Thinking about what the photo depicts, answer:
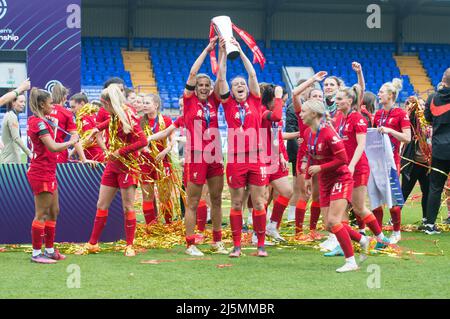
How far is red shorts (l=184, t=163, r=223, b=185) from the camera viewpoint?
8531mm

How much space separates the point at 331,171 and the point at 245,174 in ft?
3.66

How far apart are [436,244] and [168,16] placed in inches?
1170

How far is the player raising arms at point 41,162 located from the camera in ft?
26.3

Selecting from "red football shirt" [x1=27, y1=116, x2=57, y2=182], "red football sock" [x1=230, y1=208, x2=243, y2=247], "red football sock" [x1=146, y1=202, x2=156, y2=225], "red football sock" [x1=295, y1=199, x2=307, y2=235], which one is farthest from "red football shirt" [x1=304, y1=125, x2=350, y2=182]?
"red football sock" [x1=146, y1=202, x2=156, y2=225]

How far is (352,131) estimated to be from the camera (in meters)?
8.52

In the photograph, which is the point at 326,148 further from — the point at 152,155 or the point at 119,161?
the point at 152,155

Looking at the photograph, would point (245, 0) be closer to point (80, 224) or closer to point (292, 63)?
point (292, 63)

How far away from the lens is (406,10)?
126 feet

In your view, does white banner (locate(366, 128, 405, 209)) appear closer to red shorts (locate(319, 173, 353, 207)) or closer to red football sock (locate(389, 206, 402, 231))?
red football sock (locate(389, 206, 402, 231))

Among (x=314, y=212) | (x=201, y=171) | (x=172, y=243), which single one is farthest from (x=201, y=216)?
(x=201, y=171)

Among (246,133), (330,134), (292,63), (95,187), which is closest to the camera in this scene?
(330,134)

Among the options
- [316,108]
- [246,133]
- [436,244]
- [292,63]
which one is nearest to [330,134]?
[316,108]

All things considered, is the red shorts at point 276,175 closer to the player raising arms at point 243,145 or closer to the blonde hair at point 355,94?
the player raising arms at point 243,145

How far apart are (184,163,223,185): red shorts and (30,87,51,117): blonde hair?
168cm
